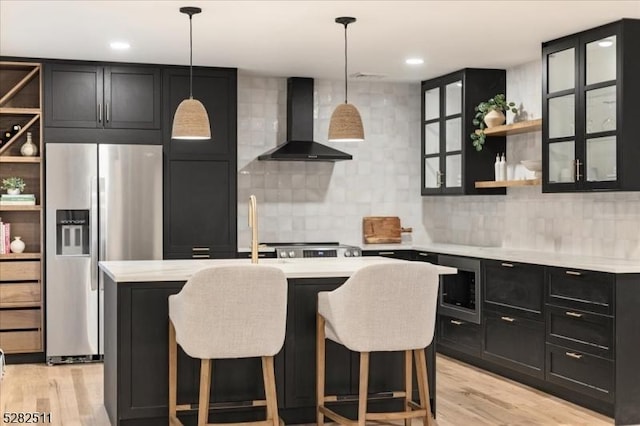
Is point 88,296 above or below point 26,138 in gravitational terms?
below

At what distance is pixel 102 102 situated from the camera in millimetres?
7117

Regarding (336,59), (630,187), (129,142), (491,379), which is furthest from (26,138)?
(630,187)

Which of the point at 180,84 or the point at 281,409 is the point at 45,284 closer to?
the point at 180,84

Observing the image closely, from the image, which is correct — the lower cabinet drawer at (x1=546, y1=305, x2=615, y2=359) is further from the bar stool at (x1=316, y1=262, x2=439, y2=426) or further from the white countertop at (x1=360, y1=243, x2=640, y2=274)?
the bar stool at (x1=316, y1=262, x2=439, y2=426)

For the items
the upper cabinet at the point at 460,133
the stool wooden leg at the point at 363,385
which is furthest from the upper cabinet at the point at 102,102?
the stool wooden leg at the point at 363,385

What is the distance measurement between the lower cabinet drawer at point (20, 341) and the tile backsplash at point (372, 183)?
2002 mm

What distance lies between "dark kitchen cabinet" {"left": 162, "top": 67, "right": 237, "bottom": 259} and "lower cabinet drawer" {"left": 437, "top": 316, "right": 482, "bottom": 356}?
1.90 meters

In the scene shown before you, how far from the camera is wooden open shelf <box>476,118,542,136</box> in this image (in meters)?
6.66

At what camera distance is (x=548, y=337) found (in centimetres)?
582

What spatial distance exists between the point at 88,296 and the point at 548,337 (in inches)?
142

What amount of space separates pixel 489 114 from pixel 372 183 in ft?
5.09

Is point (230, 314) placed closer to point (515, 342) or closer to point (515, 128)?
point (515, 342)

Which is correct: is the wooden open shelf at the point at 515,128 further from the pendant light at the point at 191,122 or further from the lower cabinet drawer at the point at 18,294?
the lower cabinet drawer at the point at 18,294

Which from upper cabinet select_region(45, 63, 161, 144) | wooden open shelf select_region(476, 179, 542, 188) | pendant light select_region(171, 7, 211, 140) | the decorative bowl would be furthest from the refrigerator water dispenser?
the decorative bowl
